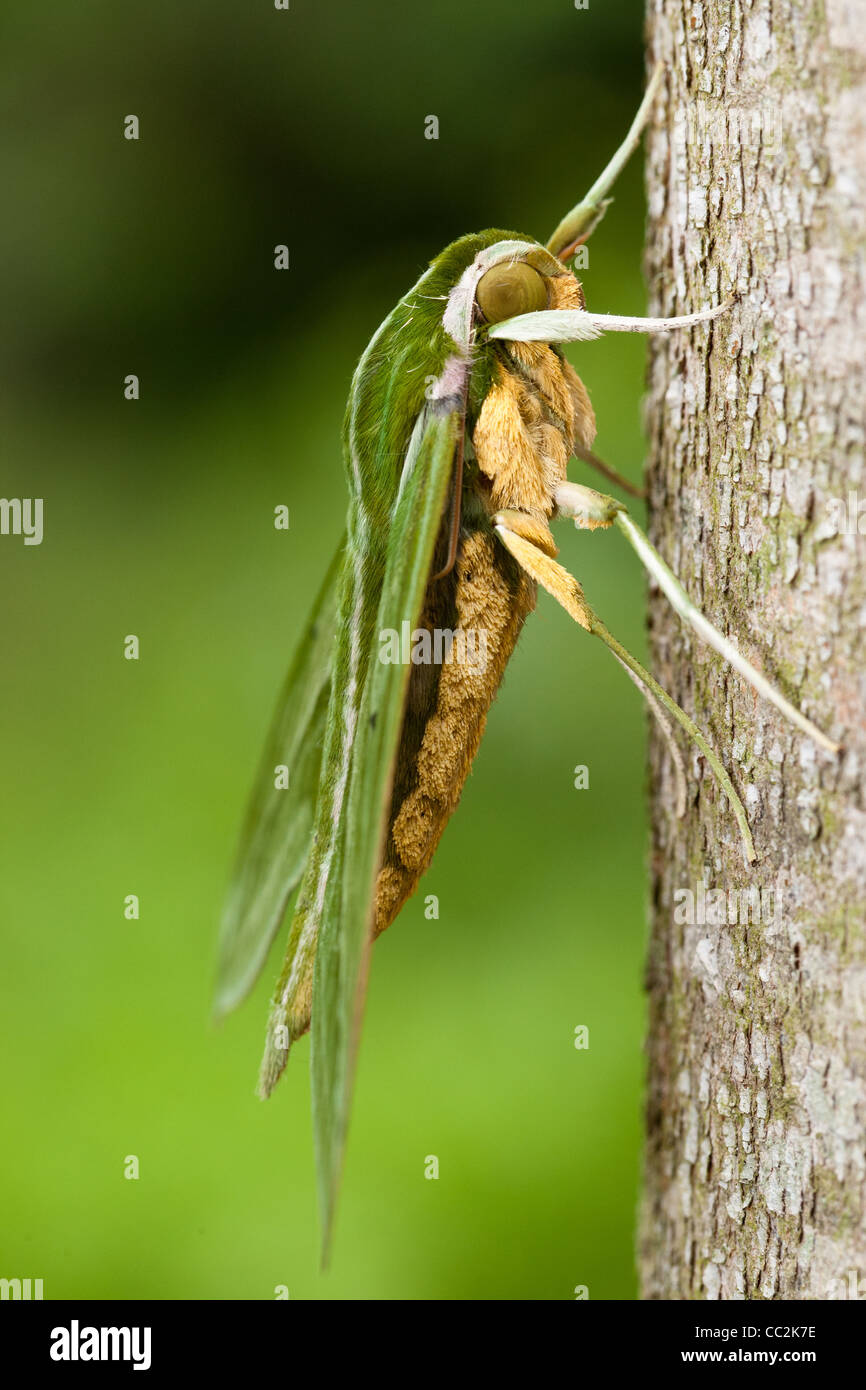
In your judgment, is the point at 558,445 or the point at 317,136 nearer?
the point at 558,445

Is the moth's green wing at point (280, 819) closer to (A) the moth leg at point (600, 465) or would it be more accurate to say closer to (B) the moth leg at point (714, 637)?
(A) the moth leg at point (600, 465)

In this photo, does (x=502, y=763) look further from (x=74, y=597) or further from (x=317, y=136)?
(x=317, y=136)

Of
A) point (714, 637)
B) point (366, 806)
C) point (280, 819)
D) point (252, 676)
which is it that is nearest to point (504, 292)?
point (714, 637)

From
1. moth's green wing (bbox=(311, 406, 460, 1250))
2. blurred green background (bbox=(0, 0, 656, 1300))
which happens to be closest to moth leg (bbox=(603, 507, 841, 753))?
moth's green wing (bbox=(311, 406, 460, 1250))

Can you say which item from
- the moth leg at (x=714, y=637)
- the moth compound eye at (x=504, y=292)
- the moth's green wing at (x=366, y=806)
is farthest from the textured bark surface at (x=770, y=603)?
the moth's green wing at (x=366, y=806)

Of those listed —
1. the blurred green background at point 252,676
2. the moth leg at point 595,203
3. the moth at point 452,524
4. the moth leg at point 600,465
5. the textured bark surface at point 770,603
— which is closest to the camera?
the textured bark surface at point 770,603

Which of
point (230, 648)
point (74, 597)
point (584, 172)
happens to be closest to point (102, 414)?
point (74, 597)
